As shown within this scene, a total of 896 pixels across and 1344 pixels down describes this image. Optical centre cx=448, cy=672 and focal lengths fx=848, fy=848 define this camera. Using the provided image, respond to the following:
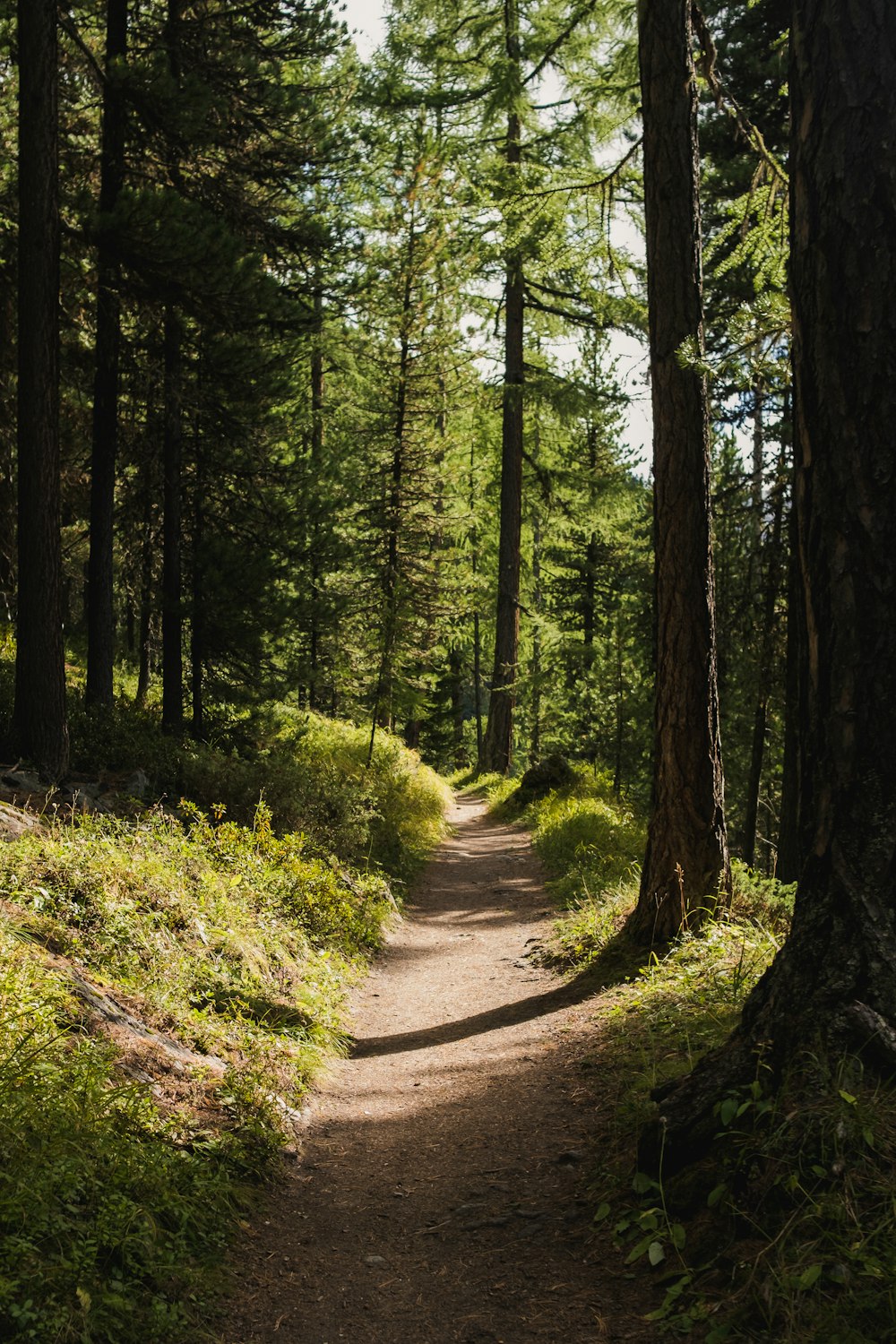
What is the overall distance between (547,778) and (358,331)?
1030 centimetres

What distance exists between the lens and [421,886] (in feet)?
36.3

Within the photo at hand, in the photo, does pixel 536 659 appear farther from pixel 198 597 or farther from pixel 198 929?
pixel 198 929

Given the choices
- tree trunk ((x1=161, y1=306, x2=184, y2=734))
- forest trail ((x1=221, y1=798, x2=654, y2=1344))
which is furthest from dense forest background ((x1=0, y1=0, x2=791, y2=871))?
forest trail ((x1=221, y1=798, x2=654, y2=1344))

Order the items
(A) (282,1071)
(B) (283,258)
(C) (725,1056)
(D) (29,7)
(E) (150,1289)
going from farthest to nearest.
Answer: (B) (283,258) < (D) (29,7) < (A) (282,1071) < (C) (725,1056) < (E) (150,1289)

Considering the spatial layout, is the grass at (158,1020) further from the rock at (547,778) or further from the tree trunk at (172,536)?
the rock at (547,778)

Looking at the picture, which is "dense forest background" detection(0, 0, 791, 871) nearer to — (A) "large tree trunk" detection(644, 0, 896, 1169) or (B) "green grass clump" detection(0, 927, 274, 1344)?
(A) "large tree trunk" detection(644, 0, 896, 1169)

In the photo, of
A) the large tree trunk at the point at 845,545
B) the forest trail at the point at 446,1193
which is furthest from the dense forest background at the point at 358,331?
the forest trail at the point at 446,1193

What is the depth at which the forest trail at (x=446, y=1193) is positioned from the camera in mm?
2994

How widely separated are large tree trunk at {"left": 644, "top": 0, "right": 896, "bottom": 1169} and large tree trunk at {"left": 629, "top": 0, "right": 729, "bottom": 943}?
297cm

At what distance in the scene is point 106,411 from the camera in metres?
11.2

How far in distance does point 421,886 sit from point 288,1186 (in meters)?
7.15

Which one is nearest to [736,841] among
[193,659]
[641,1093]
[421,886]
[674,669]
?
[421,886]

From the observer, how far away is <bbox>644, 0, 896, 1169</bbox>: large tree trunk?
3039 millimetres

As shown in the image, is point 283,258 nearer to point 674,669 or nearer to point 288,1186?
point 674,669
